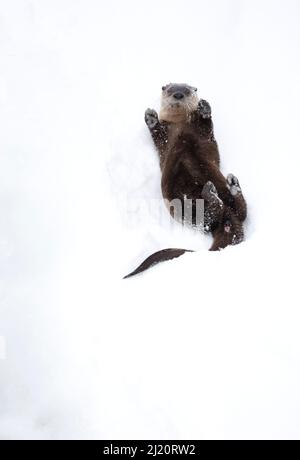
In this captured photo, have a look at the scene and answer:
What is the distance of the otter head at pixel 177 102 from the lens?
4180 mm

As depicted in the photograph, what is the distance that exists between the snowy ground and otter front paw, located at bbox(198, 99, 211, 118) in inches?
6.3

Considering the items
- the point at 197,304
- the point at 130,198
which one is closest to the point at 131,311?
the point at 197,304

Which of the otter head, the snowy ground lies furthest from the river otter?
the snowy ground

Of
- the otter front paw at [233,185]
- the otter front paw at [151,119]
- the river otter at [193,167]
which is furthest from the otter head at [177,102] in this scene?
the otter front paw at [233,185]

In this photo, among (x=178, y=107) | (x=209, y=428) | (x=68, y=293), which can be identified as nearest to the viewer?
(x=209, y=428)

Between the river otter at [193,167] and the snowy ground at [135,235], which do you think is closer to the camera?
the snowy ground at [135,235]

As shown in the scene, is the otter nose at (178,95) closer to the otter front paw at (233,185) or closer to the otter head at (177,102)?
the otter head at (177,102)

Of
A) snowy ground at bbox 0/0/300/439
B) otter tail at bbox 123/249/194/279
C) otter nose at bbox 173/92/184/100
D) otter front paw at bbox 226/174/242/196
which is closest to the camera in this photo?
snowy ground at bbox 0/0/300/439

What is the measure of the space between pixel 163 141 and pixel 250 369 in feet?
7.42

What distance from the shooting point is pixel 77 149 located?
4.01 metres

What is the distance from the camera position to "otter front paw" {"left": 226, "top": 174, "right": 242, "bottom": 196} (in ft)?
12.5

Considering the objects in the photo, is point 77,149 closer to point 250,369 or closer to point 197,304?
point 197,304

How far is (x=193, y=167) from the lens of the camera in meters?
3.98

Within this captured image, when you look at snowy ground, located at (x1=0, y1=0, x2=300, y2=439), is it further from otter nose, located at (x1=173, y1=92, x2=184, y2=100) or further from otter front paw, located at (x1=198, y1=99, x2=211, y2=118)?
otter nose, located at (x1=173, y1=92, x2=184, y2=100)
